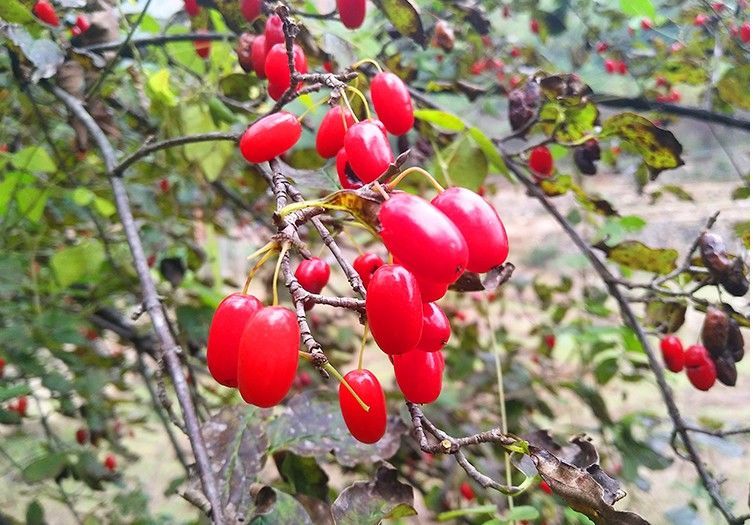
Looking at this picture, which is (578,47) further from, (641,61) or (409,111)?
(409,111)

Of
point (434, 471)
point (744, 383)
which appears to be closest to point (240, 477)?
point (434, 471)

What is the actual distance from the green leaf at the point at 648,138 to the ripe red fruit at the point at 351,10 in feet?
1.06

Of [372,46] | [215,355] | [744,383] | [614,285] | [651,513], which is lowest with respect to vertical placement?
[744,383]

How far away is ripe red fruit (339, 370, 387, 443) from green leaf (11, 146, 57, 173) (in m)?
0.83

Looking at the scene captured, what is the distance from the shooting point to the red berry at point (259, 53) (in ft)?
2.30

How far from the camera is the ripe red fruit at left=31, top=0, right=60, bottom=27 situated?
0.80 m

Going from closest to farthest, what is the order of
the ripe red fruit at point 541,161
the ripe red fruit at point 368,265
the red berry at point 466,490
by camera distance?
1. the ripe red fruit at point 368,265
2. the ripe red fruit at point 541,161
3. the red berry at point 466,490

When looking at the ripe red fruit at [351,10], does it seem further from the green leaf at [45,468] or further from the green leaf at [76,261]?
the green leaf at [45,468]

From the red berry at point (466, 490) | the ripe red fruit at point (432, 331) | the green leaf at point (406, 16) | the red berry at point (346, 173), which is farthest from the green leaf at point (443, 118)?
the red berry at point (466, 490)

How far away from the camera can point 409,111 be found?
58cm

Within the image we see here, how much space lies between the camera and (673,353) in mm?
796

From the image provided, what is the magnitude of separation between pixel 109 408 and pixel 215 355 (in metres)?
1.26

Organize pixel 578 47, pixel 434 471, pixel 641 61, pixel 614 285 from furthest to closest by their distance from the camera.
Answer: pixel 578 47 < pixel 641 61 < pixel 434 471 < pixel 614 285

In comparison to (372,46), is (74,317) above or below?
below
